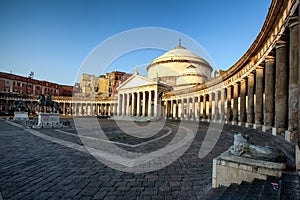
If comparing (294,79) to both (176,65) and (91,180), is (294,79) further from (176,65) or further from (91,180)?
(176,65)

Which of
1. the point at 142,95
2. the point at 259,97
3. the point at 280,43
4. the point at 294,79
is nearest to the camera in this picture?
the point at 294,79

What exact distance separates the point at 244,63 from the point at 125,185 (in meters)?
15.2

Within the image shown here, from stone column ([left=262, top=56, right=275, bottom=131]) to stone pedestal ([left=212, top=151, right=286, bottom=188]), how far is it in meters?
7.81

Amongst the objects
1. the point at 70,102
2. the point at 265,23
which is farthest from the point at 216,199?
the point at 70,102

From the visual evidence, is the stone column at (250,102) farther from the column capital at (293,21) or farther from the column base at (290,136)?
the column capital at (293,21)

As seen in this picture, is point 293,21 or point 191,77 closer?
point 293,21

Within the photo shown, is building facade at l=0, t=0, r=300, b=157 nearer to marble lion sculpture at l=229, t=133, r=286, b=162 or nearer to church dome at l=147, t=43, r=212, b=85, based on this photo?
church dome at l=147, t=43, r=212, b=85

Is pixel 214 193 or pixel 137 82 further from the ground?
pixel 137 82

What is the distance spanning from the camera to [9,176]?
4.60 meters

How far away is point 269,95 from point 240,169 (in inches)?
340

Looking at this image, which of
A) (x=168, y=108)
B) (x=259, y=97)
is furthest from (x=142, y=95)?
(x=259, y=97)

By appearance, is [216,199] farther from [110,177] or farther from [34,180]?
[34,180]

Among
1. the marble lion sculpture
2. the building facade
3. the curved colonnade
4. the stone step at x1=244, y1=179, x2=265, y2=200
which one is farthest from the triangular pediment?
the stone step at x1=244, y1=179, x2=265, y2=200

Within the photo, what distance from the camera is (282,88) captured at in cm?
803
